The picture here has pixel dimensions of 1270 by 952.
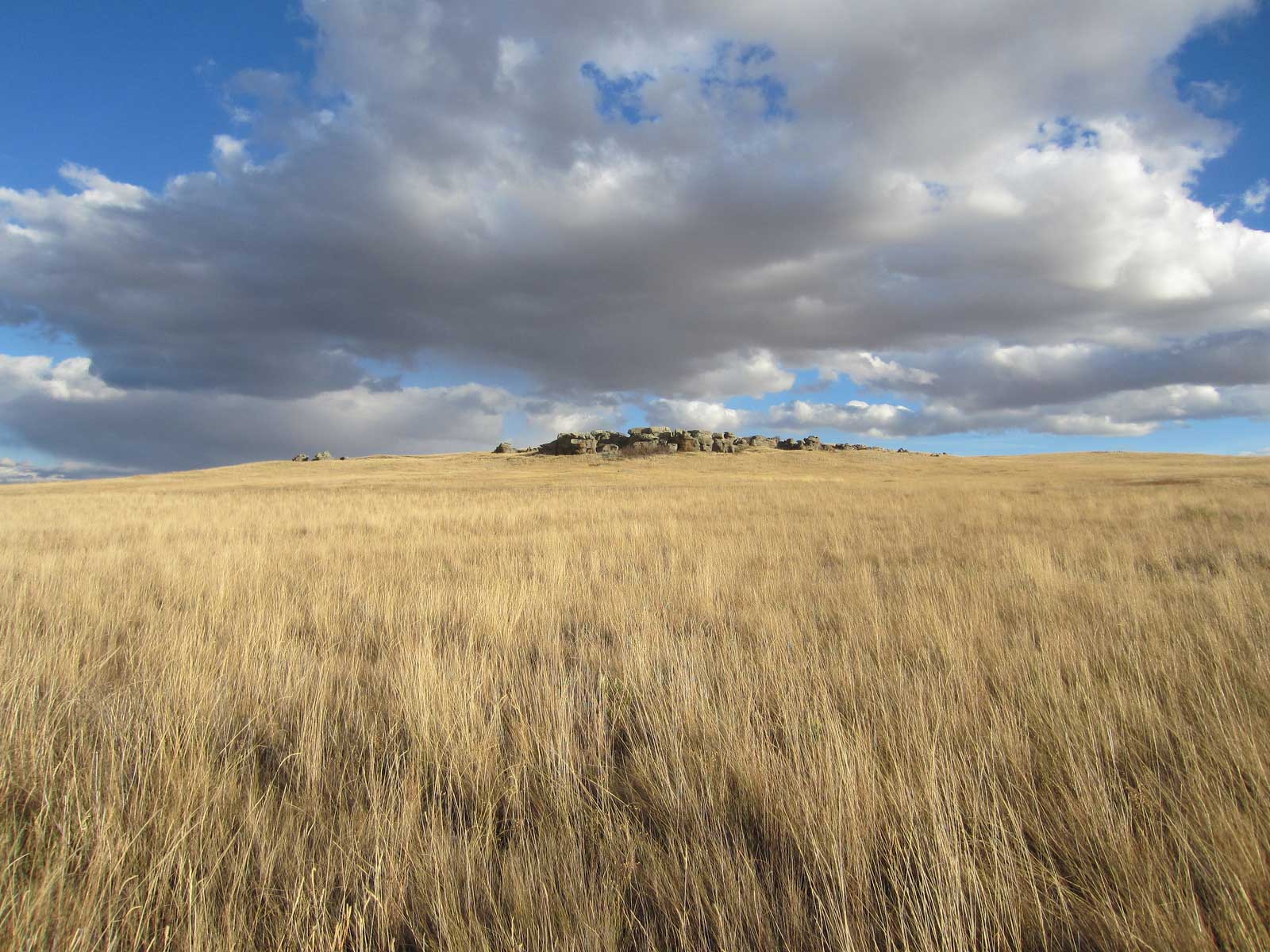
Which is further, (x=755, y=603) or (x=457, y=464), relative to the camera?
(x=457, y=464)

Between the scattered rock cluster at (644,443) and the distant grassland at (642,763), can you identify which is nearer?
the distant grassland at (642,763)

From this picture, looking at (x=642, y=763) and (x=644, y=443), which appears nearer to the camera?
(x=642, y=763)

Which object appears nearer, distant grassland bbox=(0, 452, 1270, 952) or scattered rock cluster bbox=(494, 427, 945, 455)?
distant grassland bbox=(0, 452, 1270, 952)

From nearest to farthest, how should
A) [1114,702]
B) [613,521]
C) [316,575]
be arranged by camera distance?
[1114,702]
[316,575]
[613,521]

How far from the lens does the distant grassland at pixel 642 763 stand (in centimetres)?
179

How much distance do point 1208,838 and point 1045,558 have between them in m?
6.98

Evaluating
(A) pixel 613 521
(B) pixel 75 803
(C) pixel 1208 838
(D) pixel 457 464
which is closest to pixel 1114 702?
(C) pixel 1208 838

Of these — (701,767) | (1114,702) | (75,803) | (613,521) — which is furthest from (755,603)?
(613,521)

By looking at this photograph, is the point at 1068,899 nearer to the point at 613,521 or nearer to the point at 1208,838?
the point at 1208,838

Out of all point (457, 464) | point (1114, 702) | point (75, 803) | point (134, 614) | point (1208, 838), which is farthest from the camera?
point (457, 464)

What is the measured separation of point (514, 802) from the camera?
2465mm

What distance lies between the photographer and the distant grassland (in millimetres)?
1791

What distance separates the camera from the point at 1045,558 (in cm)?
805

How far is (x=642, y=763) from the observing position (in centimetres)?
267
